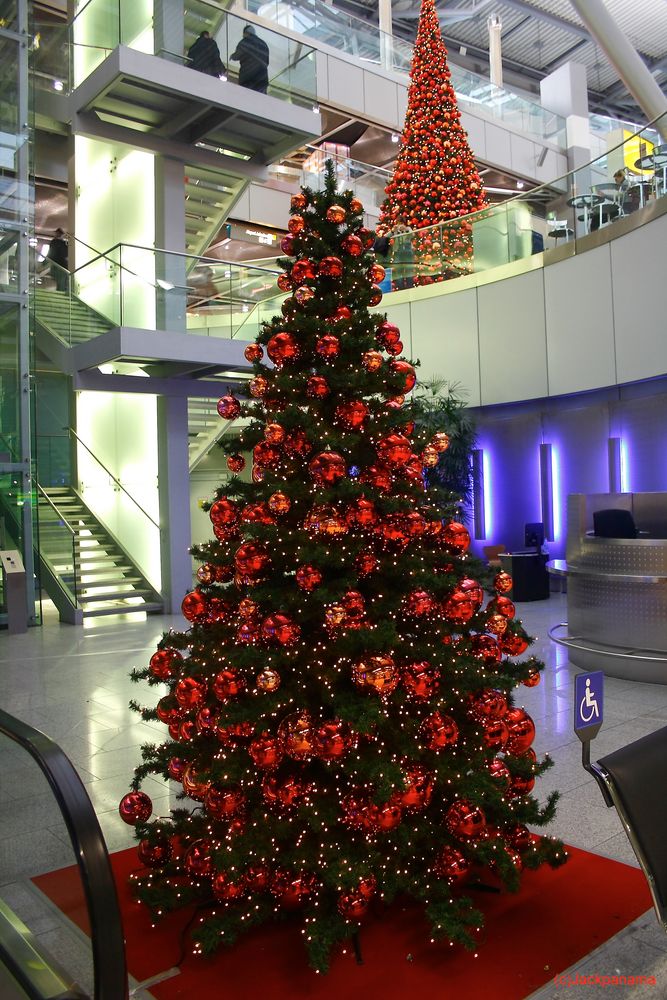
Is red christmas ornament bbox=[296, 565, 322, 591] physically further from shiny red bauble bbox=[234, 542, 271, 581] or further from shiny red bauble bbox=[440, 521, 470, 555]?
shiny red bauble bbox=[440, 521, 470, 555]

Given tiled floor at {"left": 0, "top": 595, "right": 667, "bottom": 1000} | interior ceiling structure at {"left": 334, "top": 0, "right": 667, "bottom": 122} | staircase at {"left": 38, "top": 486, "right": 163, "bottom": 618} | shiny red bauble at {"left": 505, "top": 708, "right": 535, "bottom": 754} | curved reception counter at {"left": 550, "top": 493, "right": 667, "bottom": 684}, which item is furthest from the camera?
interior ceiling structure at {"left": 334, "top": 0, "right": 667, "bottom": 122}

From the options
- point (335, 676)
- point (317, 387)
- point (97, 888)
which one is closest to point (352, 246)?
point (317, 387)

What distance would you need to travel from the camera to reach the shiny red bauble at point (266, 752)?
278cm

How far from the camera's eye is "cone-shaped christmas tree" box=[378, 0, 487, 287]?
1487cm

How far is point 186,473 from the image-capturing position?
42.5ft

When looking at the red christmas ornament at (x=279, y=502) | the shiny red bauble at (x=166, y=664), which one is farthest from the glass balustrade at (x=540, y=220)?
the shiny red bauble at (x=166, y=664)

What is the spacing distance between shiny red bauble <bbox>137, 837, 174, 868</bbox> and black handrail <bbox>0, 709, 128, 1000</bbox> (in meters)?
1.50

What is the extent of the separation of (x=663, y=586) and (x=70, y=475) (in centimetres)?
1156

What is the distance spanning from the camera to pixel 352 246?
11.1 ft

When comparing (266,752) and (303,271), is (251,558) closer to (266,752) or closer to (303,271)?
(266,752)

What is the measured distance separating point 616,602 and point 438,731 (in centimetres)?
474

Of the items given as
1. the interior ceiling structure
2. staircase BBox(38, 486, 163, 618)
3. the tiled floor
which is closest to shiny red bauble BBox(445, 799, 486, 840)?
the tiled floor

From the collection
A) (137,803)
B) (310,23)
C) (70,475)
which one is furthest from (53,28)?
(137,803)

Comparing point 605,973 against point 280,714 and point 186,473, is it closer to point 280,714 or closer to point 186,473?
point 280,714
